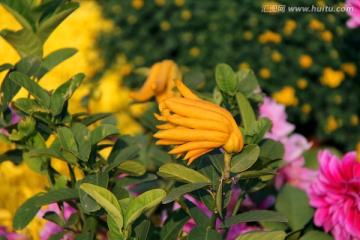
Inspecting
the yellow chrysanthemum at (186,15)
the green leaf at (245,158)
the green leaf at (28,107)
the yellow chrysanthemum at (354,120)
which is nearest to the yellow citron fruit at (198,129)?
the green leaf at (245,158)

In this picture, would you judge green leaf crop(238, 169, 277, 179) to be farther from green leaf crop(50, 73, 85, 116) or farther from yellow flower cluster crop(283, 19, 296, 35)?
yellow flower cluster crop(283, 19, 296, 35)

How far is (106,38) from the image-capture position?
15.9ft

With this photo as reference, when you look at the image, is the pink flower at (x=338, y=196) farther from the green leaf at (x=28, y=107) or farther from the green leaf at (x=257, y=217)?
the green leaf at (x=28, y=107)

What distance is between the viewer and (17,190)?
68.7 inches

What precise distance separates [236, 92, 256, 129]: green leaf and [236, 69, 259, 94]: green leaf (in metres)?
0.09

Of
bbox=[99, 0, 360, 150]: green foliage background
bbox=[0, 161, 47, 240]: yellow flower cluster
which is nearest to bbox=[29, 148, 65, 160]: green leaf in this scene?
bbox=[0, 161, 47, 240]: yellow flower cluster

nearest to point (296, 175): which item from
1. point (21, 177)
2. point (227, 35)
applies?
point (21, 177)

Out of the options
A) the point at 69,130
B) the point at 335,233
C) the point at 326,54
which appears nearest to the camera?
the point at 69,130

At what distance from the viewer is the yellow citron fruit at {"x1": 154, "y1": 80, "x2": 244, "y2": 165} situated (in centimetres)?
82

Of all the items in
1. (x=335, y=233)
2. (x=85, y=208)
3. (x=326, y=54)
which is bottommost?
(x=326, y=54)

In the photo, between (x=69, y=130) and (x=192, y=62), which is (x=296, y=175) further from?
(x=192, y=62)

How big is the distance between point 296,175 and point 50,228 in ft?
1.74

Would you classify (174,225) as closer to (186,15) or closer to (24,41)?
(24,41)

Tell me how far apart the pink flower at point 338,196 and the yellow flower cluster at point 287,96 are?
3.10 meters
